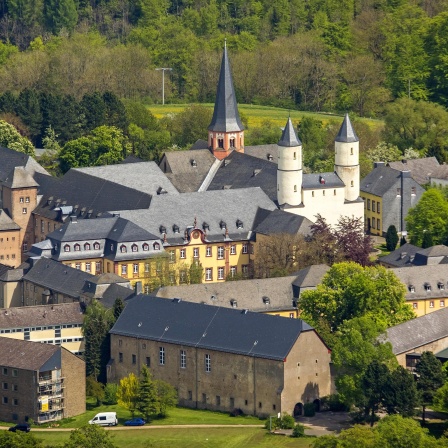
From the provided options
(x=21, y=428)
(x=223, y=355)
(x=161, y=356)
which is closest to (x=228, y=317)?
(x=223, y=355)

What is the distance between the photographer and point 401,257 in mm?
181500

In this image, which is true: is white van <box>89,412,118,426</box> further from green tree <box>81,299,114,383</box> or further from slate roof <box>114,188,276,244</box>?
slate roof <box>114,188,276,244</box>

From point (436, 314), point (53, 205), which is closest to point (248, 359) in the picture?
point (436, 314)

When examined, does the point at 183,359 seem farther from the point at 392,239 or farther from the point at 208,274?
the point at 392,239

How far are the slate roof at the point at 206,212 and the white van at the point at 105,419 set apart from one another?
3009cm

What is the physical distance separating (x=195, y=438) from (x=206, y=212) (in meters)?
38.1

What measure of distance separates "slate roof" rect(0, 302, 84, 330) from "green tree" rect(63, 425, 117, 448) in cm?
2067

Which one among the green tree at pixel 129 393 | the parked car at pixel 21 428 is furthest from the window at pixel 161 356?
the parked car at pixel 21 428

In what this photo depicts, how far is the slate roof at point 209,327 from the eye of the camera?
507 feet

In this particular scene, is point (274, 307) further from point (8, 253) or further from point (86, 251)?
point (8, 253)

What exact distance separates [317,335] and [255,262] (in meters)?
27.5

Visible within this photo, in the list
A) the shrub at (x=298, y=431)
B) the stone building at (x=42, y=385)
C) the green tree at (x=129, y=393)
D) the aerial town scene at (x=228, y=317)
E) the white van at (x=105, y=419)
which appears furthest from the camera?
the stone building at (x=42, y=385)

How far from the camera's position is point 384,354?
156 metres

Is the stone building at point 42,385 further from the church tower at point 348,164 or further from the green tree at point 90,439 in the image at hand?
the church tower at point 348,164
